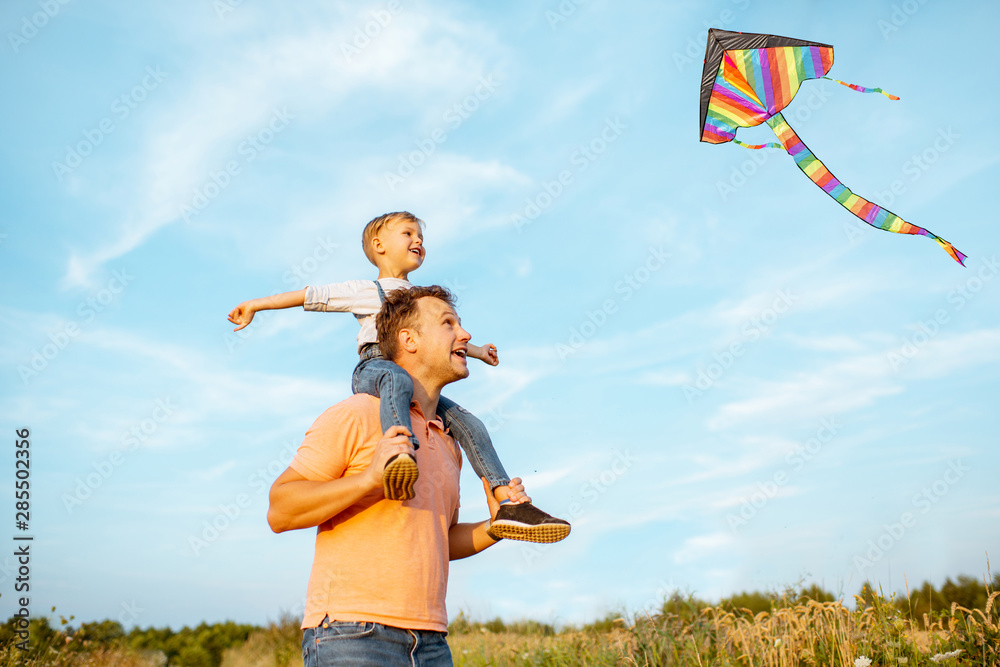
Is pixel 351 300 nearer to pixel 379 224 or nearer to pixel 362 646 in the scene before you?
pixel 379 224

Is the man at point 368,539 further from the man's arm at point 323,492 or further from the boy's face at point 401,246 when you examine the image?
the boy's face at point 401,246

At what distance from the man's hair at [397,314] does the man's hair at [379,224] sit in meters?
1.26

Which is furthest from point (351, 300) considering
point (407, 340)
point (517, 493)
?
point (517, 493)

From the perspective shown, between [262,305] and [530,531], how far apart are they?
1.91 metres

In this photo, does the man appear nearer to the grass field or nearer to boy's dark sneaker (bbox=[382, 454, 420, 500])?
boy's dark sneaker (bbox=[382, 454, 420, 500])

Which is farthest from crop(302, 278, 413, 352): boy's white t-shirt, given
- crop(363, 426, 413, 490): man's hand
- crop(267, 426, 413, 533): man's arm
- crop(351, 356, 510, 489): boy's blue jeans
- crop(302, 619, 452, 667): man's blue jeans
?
crop(302, 619, 452, 667): man's blue jeans

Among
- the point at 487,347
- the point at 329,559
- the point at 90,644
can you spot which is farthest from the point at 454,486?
the point at 90,644

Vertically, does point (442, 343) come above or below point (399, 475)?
above

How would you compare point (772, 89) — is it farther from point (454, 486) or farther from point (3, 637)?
point (3, 637)

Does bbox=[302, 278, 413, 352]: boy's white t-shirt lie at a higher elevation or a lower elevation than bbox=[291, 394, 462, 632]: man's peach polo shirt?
higher

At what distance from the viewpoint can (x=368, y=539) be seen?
8.99ft

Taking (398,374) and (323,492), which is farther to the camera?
(398,374)

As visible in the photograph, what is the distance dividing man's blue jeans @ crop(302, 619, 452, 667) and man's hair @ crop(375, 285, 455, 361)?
1.29 m

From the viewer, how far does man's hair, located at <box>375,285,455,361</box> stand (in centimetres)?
351
